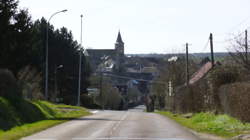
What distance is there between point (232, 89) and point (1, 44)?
617 inches

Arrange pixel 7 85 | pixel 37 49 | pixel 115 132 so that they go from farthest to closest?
pixel 37 49, pixel 7 85, pixel 115 132

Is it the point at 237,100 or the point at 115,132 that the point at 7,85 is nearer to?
the point at 115,132

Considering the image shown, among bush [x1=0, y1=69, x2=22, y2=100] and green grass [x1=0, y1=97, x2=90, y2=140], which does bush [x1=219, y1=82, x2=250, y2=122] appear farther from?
bush [x1=0, y1=69, x2=22, y2=100]

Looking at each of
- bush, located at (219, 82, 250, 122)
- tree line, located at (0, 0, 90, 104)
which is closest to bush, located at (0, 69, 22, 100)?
tree line, located at (0, 0, 90, 104)

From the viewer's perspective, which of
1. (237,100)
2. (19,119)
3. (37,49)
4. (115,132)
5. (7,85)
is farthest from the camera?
(37,49)

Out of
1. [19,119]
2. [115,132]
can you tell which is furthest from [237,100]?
[19,119]

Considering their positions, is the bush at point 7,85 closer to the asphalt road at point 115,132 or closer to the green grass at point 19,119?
the green grass at point 19,119

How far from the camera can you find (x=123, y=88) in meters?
156

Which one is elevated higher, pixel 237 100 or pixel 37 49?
pixel 37 49

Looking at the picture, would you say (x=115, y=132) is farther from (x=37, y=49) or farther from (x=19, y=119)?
(x=37, y=49)

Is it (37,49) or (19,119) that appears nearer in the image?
(19,119)

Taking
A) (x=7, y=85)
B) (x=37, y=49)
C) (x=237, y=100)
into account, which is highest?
(x=37, y=49)

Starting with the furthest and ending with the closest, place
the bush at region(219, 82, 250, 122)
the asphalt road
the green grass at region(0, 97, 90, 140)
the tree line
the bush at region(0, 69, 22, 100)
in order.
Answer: the tree line
the bush at region(0, 69, 22, 100)
the bush at region(219, 82, 250, 122)
the green grass at region(0, 97, 90, 140)
the asphalt road

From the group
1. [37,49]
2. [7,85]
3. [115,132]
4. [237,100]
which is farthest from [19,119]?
[37,49]
